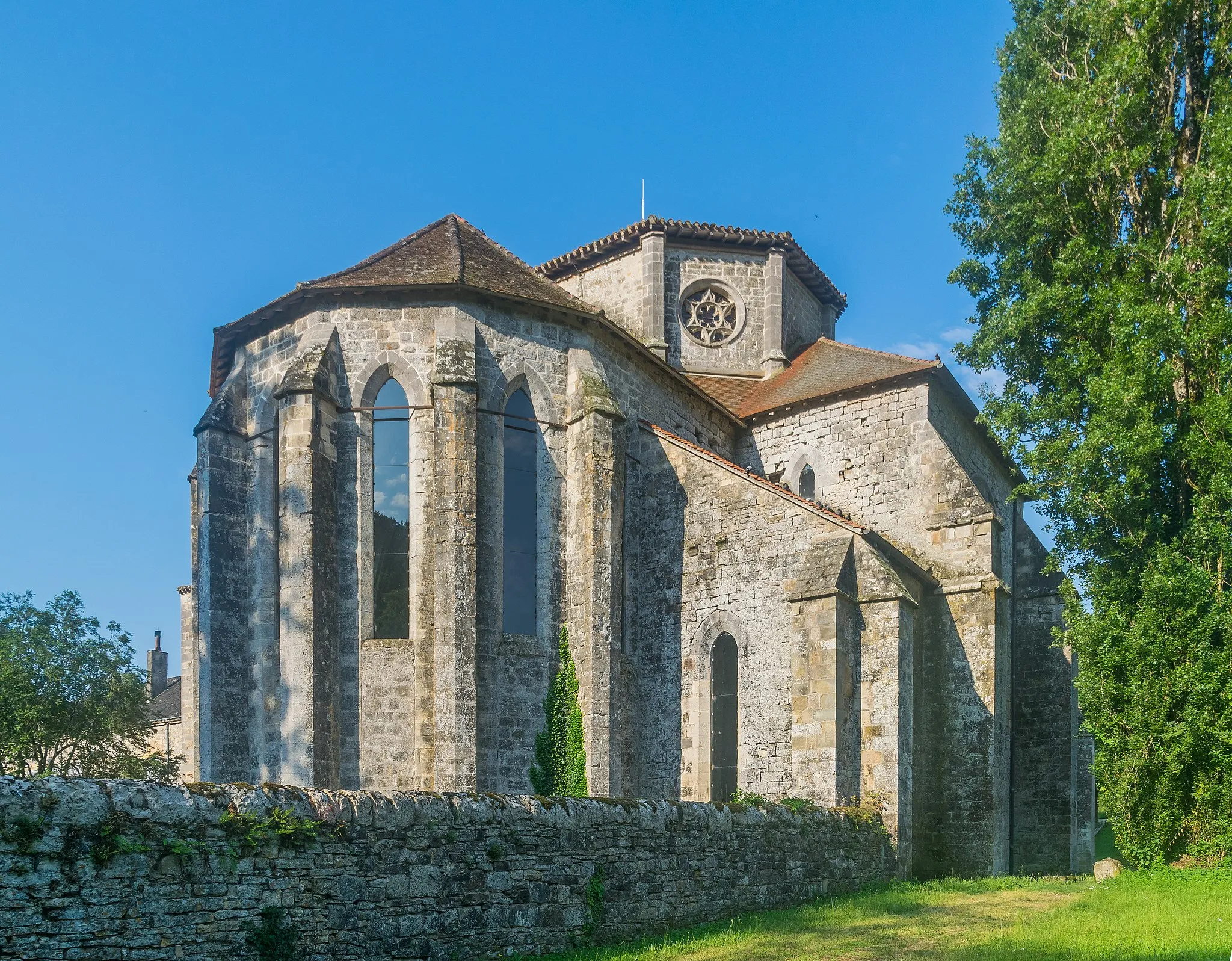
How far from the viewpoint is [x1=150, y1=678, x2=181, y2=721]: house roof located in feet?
125

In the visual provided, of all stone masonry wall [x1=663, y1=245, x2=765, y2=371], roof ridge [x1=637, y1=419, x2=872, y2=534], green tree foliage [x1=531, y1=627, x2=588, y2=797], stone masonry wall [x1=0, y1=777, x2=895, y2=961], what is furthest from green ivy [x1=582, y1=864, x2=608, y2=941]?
stone masonry wall [x1=663, y1=245, x2=765, y2=371]

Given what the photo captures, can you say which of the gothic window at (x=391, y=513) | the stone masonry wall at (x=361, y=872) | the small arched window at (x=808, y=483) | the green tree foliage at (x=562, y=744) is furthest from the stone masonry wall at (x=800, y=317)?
the stone masonry wall at (x=361, y=872)

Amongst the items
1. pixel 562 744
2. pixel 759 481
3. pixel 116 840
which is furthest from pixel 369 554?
pixel 116 840

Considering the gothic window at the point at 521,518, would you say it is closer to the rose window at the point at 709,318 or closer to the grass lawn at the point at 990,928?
the grass lawn at the point at 990,928

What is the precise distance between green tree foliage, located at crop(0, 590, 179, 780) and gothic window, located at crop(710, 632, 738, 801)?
481 inches

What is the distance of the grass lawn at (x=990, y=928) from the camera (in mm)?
8344

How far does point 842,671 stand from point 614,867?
6.63 m

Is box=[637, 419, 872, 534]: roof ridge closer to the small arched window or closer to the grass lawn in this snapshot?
the small arched window

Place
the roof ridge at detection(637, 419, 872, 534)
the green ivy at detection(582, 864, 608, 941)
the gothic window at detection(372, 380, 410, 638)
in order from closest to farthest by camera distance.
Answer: the green ivy at detection(582, 864, 608, 941), the gothic window at detection(372, 380, 410, 638), the roof ridge at detection(637, 419, 872, 534)

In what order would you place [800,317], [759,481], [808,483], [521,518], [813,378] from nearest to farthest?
[521,518] < [759,481] < [808,483] < [813,378] < [800,317]

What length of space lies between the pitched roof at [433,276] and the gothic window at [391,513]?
1815mm

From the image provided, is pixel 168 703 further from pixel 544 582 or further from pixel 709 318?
pixel 544 582

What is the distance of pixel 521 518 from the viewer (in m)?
16.7

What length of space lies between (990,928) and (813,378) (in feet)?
46.2
